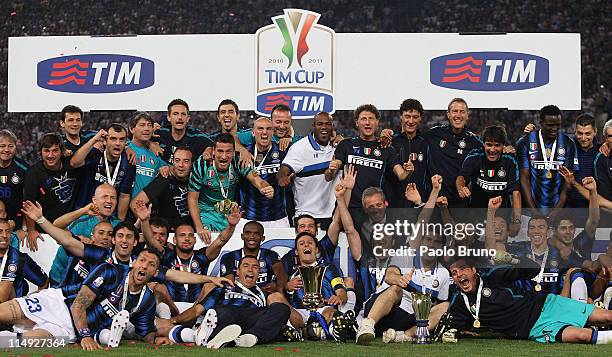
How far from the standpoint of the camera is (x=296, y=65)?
1055cm

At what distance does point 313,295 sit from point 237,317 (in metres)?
0.59

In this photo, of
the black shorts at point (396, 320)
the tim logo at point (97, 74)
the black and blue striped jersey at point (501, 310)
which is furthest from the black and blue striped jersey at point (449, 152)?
the tim logo at point (97, 74)

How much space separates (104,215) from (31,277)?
0.73m

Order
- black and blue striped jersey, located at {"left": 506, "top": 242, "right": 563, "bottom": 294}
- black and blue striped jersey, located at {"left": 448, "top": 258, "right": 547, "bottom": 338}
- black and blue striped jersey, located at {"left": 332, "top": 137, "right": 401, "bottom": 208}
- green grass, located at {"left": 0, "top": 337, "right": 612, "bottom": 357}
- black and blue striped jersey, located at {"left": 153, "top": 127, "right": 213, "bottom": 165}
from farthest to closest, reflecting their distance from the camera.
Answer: black and blue striped jersey, located at {"left": 153, "top": 127, "right": 213, "bottom": 165} < black and blue striped jersey, located at {"left": 332, "top": 137, "right": 401, "bottom": 208} < black and blue striped jersey, located at {"left": 506, "top": 242, "right": 563, "bottom": 294} < black and blue striped jersey, located at {"left": 448, "top": 258, "right": 547, "bottom": 338} < green grass, located at {"left": 0, "top": 337, "right": 612, "bottom": 357}

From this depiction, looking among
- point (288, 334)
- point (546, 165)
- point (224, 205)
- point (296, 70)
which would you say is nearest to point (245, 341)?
point (288, 334)

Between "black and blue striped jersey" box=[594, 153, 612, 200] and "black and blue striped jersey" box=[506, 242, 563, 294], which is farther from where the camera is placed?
"black and blue striped jersey" box=[594, 153, 612, 200]

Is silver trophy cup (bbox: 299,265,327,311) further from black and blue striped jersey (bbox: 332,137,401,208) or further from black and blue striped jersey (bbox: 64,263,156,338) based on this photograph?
black and blue striped jersey (bbox: 64,263,156,338)

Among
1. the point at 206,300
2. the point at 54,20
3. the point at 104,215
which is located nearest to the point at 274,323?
the point at 206,300

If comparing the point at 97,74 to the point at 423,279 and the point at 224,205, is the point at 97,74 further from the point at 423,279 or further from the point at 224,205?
the point at 423,279

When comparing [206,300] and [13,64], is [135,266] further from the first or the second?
[13,64]

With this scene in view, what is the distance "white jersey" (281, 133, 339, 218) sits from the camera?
8.31 metres

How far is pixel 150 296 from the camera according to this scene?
278 inches

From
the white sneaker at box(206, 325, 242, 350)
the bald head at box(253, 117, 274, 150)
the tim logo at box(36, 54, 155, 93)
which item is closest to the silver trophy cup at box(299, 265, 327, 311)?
the white sneaker at box(206, 325, 242, 350)

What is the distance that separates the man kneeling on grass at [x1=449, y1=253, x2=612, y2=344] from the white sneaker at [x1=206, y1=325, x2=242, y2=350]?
5.62 feet
